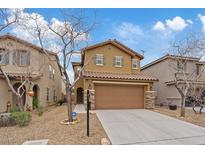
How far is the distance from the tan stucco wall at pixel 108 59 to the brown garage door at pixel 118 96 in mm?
2945

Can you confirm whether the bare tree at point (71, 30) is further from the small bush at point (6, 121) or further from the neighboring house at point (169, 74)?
the neighboring house at point (169, 74)

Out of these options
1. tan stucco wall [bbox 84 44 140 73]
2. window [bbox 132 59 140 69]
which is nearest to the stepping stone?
tan stucco wall [bbox 84 44 140 73]

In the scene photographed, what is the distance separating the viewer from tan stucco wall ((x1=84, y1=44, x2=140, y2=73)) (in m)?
19.9

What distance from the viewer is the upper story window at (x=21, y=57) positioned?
18000mm

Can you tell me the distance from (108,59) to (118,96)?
4606 millimetres

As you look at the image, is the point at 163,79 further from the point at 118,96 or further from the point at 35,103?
the point at 35,103

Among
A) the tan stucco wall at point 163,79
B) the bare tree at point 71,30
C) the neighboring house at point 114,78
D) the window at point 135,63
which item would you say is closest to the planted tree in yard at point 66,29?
the bare tree at point 71,30

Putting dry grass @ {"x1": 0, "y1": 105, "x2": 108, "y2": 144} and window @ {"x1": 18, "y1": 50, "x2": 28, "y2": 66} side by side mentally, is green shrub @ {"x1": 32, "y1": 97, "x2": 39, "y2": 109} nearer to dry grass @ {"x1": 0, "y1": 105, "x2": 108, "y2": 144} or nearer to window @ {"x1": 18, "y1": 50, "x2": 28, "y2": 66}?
window @ {"x1": 18, "y1": 50, "x2": 28, "y2": 66}

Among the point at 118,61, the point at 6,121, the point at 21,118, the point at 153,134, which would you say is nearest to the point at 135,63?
the point at 118,61

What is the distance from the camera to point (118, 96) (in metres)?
17.9

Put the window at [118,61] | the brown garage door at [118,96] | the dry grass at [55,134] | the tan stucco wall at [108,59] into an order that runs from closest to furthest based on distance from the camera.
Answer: the dry grass at [55,134] → the brown garage door at [118,96] → the tan stucco wall at [108,59] → the window at [118,61]

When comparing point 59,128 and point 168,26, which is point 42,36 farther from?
point 168,26

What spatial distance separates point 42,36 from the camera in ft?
41.8
